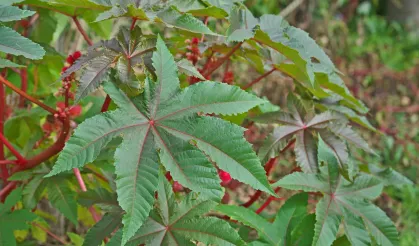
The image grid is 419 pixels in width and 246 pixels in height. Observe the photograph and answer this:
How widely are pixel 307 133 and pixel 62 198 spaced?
1.76ft

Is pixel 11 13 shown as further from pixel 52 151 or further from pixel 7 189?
pixel 7 189

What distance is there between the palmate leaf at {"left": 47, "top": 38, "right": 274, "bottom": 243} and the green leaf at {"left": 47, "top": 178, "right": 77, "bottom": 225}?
34 centimetres

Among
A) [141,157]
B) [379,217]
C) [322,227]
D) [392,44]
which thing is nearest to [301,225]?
[322,227]

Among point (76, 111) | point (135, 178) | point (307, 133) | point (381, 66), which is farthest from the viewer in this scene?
point (381, 66)

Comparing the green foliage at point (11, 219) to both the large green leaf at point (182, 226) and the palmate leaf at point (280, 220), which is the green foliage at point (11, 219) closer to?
the large green leaf at point (182, 226)

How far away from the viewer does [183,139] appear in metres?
0.87

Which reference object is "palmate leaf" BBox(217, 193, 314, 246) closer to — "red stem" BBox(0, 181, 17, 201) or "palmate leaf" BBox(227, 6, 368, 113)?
"palmate leaf" BBox(227, 6, 368, 113)

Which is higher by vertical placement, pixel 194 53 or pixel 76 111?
pixel 194 53

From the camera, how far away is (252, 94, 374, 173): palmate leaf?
115cm

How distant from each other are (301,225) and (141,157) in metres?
0.39

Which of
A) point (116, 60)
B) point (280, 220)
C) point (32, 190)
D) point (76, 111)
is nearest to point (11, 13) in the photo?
point (116, 60)

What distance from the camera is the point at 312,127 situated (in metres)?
1.20

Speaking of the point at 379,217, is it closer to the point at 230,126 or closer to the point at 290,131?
the point at 290,131

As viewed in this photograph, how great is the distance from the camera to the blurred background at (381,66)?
3.28m
